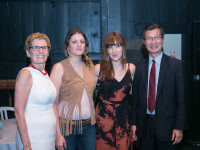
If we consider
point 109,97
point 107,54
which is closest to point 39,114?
point 109,97

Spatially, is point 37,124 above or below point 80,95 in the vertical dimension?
below

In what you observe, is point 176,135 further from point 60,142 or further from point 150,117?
point 60,142

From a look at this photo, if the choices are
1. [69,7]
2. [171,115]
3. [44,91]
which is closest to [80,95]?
[44,91]

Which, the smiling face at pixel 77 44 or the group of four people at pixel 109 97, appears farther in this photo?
the smiling face at pixel 77 44

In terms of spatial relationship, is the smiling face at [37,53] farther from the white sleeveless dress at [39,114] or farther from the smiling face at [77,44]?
the smiling face at [77,44]

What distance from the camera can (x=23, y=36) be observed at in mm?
4020

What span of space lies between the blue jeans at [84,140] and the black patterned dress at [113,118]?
4.6 inches

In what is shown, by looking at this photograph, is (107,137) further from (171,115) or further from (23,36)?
(23,36)

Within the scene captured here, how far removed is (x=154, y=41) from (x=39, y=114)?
126cm

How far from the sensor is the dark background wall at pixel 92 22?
13.1 feet

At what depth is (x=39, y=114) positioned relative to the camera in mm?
1651

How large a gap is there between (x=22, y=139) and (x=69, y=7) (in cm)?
300

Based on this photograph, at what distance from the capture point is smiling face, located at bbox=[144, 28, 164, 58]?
208cm

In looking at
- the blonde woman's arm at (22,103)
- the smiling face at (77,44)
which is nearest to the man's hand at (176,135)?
the smiling face at (77,44)
